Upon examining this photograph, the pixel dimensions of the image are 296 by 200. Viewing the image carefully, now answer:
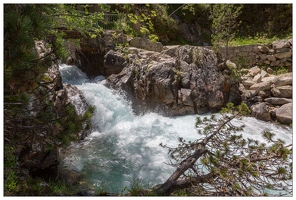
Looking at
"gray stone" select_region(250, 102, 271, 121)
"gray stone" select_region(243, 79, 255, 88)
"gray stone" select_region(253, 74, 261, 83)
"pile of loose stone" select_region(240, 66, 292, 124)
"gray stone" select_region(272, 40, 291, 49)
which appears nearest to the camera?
"pile of loose stone" select_region(240, 66, 292, 124)

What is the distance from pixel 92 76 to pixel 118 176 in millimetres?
7050

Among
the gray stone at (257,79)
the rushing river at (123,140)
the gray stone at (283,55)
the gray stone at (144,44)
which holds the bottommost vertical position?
the rushing river at (123,140)

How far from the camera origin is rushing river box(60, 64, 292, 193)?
198 inches

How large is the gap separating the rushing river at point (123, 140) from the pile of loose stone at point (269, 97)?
0.44 metres

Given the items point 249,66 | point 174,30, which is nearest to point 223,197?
point 249,66

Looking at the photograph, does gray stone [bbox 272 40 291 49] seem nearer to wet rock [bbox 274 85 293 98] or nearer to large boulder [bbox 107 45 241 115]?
wet rock [bbox 274 85 293 98]

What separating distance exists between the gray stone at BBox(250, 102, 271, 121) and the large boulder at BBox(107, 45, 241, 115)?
0.89 metres

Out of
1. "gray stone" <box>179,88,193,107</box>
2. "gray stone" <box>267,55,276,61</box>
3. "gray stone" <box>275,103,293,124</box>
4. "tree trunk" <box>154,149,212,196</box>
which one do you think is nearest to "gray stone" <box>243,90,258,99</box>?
"gray stone" <box>275,103,293,124</box>

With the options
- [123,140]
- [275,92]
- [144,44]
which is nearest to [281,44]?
[275,92]

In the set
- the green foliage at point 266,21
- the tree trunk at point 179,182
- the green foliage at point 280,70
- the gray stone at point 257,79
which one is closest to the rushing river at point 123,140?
the tree trunk at point 179,182

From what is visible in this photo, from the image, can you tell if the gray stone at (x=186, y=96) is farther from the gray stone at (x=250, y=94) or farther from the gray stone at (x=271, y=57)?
the gray stone at (x=271, y=57)

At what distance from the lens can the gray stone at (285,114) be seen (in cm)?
826

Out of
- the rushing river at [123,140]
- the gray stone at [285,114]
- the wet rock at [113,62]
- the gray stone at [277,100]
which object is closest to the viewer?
the rushing river at [123,140]

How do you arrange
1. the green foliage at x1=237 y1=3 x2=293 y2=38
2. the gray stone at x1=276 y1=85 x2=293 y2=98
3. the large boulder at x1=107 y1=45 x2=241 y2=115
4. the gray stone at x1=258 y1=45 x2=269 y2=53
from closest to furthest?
the large boulder at x1=107 y1=45 x2=241 y2=115, the gray stone at x1=276 y1=85 x2=293 y2=98, the gray stone at x1=258 y1=45 x2=269 y2=53, the green foliage at x1=237 y1=3 x2=293 y2=38
